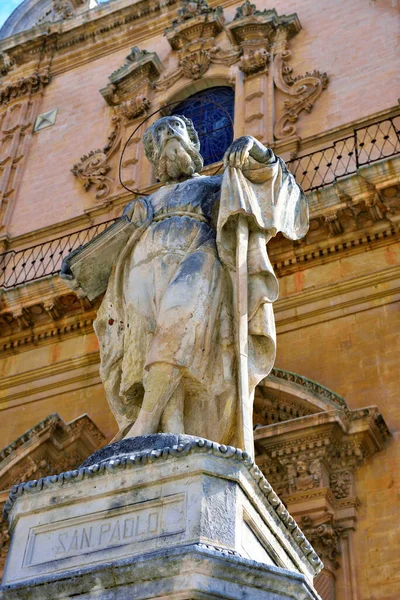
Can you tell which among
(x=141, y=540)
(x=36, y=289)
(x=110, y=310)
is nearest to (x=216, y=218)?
(x=110, y=310)

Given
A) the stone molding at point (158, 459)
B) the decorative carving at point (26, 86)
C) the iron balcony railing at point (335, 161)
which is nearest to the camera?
the stone molding at point (158, 459)

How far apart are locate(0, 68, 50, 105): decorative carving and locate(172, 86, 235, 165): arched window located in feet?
9.94

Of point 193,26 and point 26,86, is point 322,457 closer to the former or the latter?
point 193,26

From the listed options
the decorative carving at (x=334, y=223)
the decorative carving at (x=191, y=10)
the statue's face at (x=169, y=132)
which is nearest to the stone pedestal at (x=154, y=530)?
the statue's face at (x=169, y=132)

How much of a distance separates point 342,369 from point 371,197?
6.04 ft

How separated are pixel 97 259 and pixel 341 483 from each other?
3.82m

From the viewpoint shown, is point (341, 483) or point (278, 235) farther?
point (278, 235)

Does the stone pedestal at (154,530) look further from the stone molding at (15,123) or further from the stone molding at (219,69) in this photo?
the stone molding at (15,123)

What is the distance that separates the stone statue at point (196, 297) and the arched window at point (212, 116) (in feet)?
25.8

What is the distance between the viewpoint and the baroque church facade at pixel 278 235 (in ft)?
26.4

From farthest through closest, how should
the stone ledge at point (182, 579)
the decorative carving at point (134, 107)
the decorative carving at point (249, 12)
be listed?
the decorative carving at point (134, 107), the decorative carving at point (249, 12), the stone ledge at point (182, 579)

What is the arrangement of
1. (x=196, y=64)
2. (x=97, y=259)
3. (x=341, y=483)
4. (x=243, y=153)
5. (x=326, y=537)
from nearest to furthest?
(x=243, y=153), (x=97, y=259), (x=326, y=537), (x=341, y=483), (x=196, y=64)

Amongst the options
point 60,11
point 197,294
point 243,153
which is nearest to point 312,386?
point 243,153

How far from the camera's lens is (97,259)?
494 centimetres
